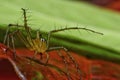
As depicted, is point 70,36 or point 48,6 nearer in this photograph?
point 70,36

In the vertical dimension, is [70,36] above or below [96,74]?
above

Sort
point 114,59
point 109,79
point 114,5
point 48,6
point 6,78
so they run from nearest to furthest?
point 6,78 → point 109,79 → point 114,59 → point 48,6 → point 114,5

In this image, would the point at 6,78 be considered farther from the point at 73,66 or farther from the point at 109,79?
the point at 109,79

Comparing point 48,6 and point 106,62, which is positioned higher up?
point 48,6

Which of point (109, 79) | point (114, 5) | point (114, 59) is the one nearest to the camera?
point (109, 79)

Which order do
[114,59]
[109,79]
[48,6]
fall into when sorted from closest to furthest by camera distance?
[109,79] → [114,59] → [48,6]

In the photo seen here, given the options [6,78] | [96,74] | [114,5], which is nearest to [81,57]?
[96,74]

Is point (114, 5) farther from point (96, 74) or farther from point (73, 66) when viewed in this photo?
point (73, 66)

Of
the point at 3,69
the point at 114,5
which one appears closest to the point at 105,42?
the point at 3,69

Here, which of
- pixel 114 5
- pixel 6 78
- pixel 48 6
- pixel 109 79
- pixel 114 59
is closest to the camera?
pixel 6 78
